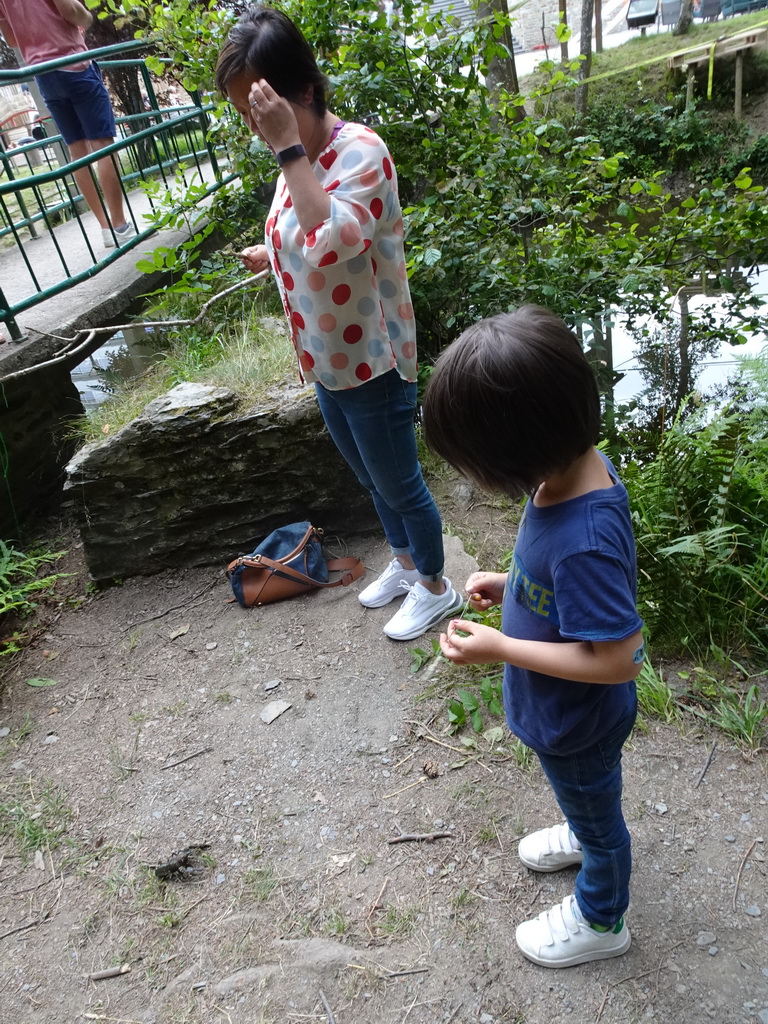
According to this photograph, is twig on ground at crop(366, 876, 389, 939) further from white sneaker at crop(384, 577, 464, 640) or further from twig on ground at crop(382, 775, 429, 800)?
white sneaker at crop(384, 577, 464, 640)

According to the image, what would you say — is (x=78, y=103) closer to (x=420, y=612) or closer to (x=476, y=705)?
(x=420, y=612)

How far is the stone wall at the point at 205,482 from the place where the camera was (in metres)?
3.12

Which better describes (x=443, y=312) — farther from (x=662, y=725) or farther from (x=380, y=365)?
(x=662, y=725)

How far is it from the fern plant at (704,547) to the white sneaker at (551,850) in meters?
0.86

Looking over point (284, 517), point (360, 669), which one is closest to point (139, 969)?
point (360, 669)

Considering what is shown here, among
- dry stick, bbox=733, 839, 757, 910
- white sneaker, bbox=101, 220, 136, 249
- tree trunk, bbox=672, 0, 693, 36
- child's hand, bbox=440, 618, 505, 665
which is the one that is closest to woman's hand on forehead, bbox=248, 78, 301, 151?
child's hand, bbox=440, 618, 505, 665

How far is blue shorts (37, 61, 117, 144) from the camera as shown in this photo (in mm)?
4387

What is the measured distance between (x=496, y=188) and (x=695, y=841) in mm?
3109

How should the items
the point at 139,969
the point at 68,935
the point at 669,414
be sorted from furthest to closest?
the point at 669,414
the point at 68,935
the point at 139,969

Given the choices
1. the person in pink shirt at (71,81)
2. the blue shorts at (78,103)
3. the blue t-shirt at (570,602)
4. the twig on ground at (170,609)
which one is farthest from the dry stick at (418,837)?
the blue shorts at (78,103)

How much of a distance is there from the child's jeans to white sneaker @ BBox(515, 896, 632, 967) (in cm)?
5

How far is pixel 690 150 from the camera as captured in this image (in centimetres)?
1358

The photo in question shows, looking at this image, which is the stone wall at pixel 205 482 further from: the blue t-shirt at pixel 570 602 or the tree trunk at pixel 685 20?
the tree trunk at pixel 685 20

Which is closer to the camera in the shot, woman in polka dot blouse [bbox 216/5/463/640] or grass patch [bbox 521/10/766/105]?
woman in polka dot blouse [bbox 216/5/463/640]
